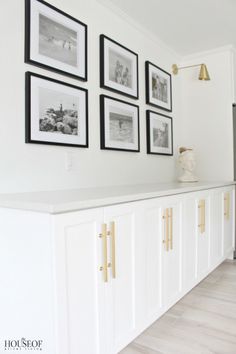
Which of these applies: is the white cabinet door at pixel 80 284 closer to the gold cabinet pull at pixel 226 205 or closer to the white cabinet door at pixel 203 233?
the white cabinet door at pixel 203 233

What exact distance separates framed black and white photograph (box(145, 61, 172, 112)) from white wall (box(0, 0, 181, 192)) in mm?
74

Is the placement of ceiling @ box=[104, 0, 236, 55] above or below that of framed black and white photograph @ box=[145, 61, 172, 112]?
above

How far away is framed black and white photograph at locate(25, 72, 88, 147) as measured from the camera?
5.79 feet

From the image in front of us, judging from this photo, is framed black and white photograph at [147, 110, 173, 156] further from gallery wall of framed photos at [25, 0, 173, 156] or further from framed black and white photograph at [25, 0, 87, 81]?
framed black and white photograph at [25, 0, 87, 81]

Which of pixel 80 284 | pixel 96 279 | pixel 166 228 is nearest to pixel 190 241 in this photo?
pixel 166 228

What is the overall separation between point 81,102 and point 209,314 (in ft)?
5.70

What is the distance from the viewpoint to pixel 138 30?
110 inches

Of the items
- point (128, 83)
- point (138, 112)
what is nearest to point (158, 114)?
point (138, 112)

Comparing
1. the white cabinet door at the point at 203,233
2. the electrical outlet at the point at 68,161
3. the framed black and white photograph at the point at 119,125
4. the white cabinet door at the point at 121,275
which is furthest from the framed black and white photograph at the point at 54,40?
the white cabinet door at the point at 203,233

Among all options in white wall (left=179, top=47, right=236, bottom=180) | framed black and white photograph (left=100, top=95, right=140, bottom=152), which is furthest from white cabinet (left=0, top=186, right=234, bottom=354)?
white wall (left=179, top=47, right=236, bottom=180)

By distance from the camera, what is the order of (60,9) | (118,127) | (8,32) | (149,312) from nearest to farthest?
1. (8,32)
2. (149,312)
3. (60,9)
4. (118,127)

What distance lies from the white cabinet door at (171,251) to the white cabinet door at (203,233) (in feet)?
1.24

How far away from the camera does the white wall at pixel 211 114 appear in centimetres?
335

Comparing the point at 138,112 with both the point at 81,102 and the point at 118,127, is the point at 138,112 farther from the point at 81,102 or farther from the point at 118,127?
the point at 81,102
